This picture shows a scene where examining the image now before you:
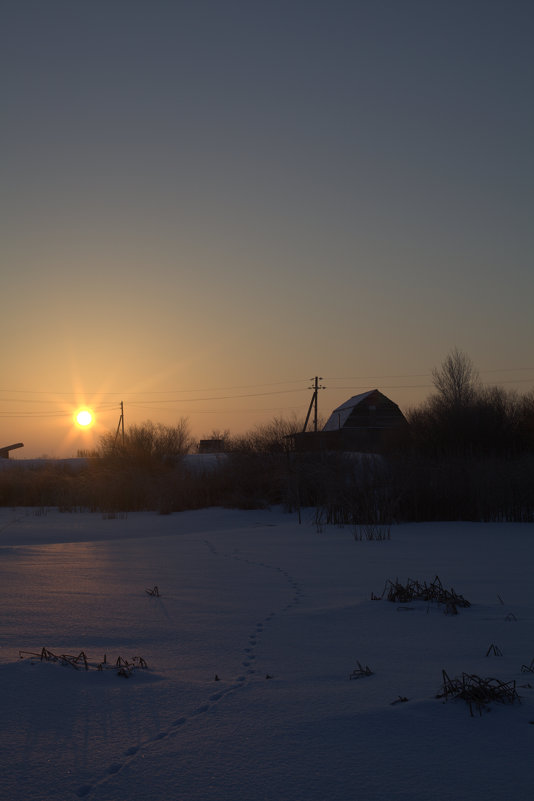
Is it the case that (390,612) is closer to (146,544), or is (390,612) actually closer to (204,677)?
(204,677)

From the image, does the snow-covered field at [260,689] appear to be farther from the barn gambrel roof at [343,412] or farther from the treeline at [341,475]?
the barn gambrel roof at [343,412]

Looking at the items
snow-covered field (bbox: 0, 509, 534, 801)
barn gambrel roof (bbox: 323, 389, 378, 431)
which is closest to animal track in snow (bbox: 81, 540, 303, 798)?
snow-covered field (bbox: 0, 509, 534, 801)

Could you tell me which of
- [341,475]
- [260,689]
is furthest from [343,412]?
[260,689]

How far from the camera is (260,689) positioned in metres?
3.40

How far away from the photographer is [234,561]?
905 cm

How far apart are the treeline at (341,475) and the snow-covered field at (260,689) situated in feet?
25.8

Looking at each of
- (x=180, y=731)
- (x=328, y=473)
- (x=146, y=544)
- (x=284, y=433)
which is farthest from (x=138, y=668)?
(x=284, y=433)

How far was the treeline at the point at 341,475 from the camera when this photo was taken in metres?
15.5

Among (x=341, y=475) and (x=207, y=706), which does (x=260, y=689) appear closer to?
(x=207, y=706)

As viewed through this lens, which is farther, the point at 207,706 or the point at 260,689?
the point at 260,689

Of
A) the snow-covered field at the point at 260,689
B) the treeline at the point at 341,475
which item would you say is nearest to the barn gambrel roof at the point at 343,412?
the treeline at the point at 341,475

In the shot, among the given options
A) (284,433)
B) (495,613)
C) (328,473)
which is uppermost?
(284,433)

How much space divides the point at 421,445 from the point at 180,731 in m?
25.8

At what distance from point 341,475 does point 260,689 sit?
13777mm
